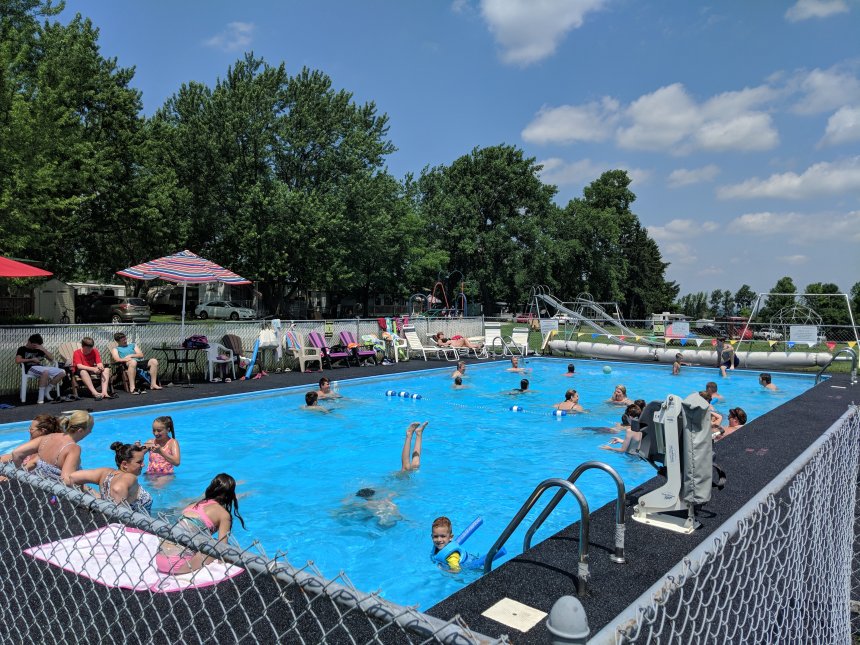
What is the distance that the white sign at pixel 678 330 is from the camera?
77.5 feet

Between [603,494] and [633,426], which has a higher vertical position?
[633,426]

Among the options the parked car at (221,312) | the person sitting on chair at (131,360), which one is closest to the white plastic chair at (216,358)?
the person sitting on chair at (131,360)

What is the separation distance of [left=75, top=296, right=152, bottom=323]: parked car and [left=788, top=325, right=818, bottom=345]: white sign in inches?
1182

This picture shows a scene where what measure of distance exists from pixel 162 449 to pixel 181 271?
848 centimetres

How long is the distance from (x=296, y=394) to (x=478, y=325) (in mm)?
11650

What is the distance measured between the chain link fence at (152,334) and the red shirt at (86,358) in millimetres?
604

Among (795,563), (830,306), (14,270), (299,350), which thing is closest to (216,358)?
(299,350)

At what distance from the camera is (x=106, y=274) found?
32.3 metres

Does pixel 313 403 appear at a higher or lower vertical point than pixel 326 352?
lower

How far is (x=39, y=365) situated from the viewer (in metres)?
11.7

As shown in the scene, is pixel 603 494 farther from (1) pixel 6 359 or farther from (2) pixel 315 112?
(2) pixel 315 112

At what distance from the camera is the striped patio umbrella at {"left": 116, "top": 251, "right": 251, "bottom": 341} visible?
590 inches

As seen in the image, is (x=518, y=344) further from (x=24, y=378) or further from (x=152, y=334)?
(x=24, y=378)

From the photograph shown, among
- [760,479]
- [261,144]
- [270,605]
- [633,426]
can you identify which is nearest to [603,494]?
[633,426]
